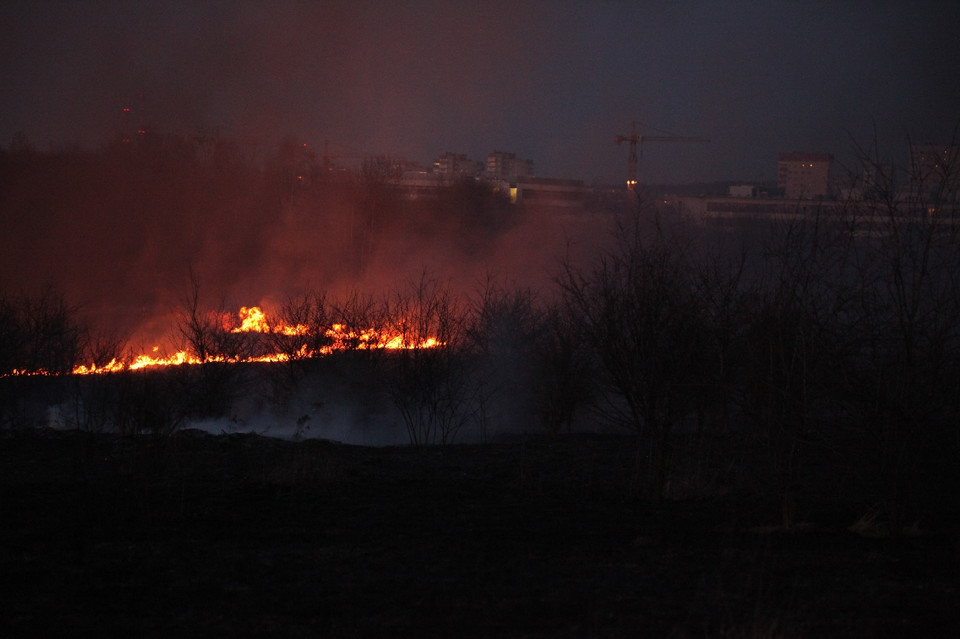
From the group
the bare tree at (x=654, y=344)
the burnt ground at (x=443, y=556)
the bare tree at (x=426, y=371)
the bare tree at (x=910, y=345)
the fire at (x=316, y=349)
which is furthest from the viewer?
the fire at (x=316, y=349)

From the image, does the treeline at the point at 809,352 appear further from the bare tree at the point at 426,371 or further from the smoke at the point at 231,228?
the smoke at the point at 231,228

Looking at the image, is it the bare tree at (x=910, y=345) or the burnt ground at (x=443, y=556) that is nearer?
the burnt ground at (x=443, y=556)

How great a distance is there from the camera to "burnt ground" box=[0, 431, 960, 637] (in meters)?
4.42

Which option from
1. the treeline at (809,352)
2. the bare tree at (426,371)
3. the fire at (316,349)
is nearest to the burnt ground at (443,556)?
the treeline at (809,352)

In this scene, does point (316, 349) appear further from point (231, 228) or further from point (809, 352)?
point (231, 228)

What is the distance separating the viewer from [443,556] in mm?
5809

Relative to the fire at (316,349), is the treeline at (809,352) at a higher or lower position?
higher

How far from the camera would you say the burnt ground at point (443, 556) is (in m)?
4.42

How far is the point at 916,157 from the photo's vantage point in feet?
21.9

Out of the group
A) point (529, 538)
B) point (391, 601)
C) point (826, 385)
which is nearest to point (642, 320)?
point (826, 385)

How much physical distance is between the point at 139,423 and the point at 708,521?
5.41m

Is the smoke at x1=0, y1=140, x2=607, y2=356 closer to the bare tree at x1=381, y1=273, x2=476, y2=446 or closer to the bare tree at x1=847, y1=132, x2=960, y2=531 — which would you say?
the bare tree at x1=381, y1=273, x2=476, y2=446

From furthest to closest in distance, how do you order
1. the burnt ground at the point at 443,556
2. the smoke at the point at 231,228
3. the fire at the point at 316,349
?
the smoke at the point at 231,228
the fire at the point at 316,349
the burnt ground at the point at 443,556

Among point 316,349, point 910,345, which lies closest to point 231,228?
point 316,349
